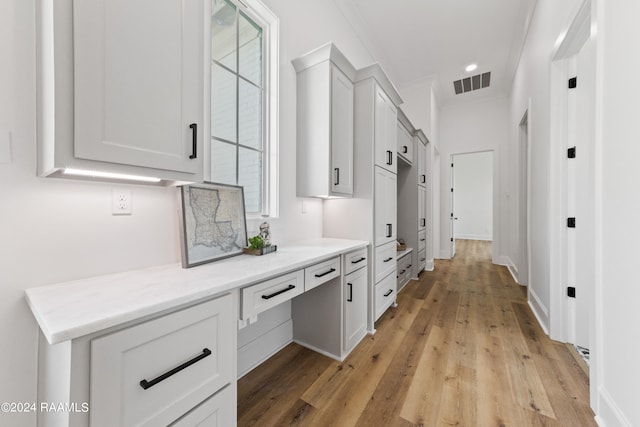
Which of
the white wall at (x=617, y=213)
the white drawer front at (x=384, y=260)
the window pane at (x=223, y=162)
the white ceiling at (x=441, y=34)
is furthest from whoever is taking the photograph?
the white ceiling at (x=441, y=34)

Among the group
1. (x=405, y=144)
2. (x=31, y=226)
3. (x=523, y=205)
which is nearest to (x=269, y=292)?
(x=31, y=226)

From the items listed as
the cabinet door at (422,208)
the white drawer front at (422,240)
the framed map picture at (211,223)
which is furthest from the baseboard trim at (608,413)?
the cabinet door at (422,208)

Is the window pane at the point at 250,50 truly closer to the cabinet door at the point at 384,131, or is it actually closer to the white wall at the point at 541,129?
the cabinet door at the point at 384,131

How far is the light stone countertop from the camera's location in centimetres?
66

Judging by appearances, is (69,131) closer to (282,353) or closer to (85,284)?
(85,284)

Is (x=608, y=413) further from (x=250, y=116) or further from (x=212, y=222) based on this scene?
(x=250, y=116)

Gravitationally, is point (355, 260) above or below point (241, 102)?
below

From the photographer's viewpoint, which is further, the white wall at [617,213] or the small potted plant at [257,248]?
the small potted plant at [257,248]

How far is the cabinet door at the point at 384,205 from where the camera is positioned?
2.36m

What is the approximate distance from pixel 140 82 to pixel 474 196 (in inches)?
379

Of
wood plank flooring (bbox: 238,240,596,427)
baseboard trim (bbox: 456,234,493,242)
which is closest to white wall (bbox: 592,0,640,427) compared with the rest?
wood plank flooring (bbox: 238,240,596,427)

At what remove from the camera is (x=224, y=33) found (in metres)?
1.76

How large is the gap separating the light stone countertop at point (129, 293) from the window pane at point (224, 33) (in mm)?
1422

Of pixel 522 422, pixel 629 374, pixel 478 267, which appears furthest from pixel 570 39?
pixel 478 267
